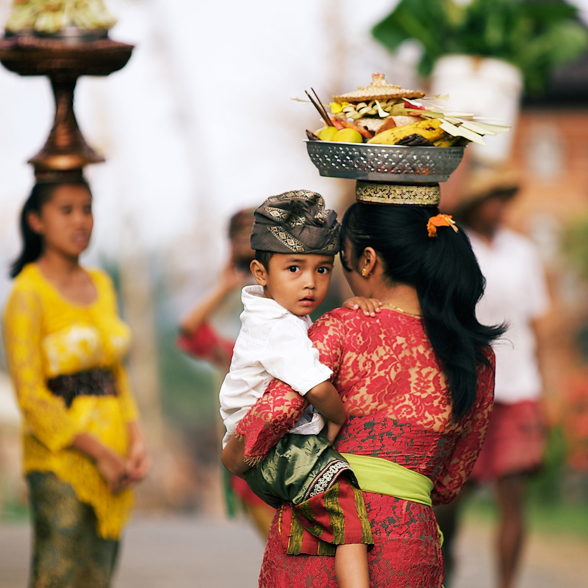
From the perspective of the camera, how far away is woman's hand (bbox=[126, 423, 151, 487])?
4027 millimetres

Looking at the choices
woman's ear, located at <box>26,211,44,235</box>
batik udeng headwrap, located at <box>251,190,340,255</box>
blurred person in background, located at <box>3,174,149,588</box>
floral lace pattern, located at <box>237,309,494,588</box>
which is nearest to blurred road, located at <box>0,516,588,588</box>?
blurred person in background, located at <box>3,174,149,588</box>

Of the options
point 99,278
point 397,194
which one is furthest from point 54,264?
point 397,194

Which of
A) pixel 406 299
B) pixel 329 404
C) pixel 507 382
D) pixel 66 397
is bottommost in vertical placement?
pixel 507 382

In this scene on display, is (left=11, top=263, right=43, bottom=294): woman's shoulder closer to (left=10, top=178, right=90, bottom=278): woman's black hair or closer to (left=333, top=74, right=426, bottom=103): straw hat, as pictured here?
(left=10, top=178, right=90, bottom=278): woman's black hair

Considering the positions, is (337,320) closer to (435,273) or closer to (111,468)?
(435,273)

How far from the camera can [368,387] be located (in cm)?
239

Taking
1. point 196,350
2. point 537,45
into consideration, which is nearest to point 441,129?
point 196,350

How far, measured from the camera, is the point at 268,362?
229 cm

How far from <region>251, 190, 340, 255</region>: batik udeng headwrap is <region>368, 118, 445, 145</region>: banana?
0.23 metres

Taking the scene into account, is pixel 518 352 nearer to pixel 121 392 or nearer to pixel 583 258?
pixel 121 392

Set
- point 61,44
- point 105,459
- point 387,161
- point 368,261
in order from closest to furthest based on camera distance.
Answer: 1. point 387,161
2. point 368,261
3. point 61,44
4. point 105,459

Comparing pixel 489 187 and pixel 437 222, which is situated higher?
pixel 437 222

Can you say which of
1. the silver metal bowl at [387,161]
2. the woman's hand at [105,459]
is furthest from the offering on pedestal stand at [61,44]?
the silver metal bowl at [387,161]

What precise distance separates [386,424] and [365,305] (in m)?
0.31
